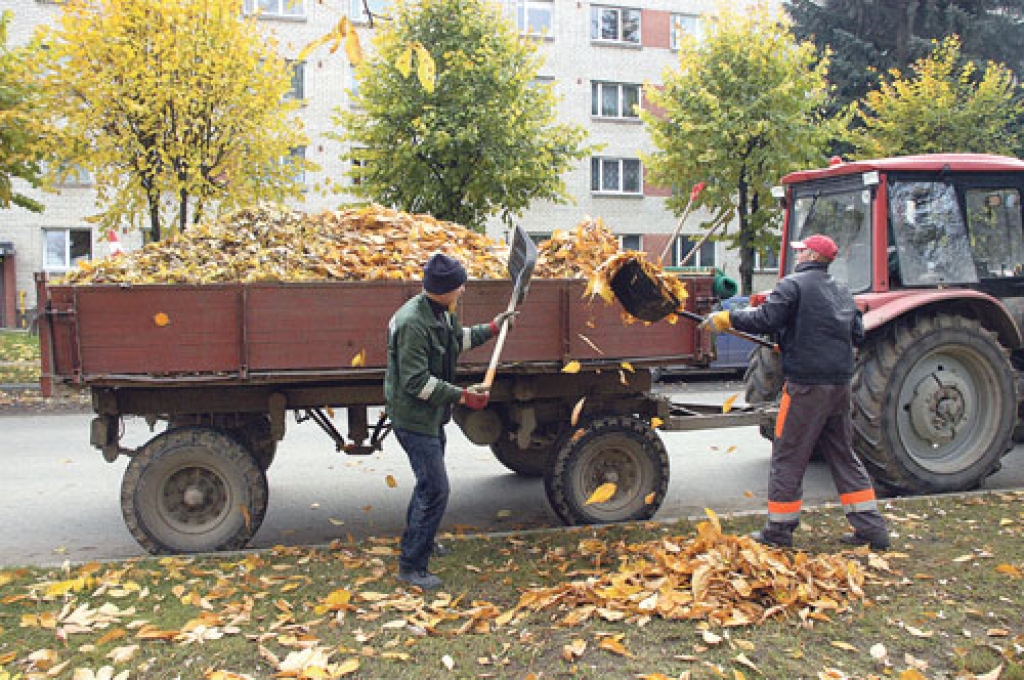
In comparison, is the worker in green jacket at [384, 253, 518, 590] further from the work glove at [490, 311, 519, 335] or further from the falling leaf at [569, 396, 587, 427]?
the falling leaf at [569, 396, 587, 427]

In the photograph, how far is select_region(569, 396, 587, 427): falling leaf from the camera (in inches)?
234

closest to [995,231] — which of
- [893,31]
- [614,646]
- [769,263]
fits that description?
[614,646]

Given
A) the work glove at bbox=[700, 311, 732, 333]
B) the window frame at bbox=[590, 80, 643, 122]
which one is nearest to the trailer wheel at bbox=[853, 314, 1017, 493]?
the work glove at bbox=[700, 311, 732, 333]

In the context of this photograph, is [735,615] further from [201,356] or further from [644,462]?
[201,356]

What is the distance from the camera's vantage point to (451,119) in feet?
55.2

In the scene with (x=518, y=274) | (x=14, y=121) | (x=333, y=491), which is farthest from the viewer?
(x=14, y=121)

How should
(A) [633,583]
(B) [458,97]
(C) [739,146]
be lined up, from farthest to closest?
(C) [739,146] → (B) [458,97] → (A) [633,583]

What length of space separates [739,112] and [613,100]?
12.4 meters

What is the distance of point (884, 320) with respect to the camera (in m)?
6.61

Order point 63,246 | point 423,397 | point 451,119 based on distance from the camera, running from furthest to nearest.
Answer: point 63,246 → point 451,119 → point 423,397

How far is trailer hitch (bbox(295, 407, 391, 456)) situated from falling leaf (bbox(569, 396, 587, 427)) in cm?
129

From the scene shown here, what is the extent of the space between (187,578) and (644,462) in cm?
309

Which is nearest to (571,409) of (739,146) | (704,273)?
(704,273)

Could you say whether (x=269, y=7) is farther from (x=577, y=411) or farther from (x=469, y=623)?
(x=469, y=623)
